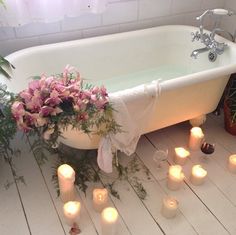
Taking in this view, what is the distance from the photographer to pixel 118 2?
2.17 m

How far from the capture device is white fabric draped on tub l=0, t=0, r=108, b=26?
181cm

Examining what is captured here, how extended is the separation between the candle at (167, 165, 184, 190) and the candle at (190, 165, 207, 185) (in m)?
0.08

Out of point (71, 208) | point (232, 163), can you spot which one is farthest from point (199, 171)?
point (71, 208)

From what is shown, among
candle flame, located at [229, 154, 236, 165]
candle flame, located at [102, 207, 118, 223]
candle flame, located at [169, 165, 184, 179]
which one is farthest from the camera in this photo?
candle flame, located at [229, 154, 236, 165]

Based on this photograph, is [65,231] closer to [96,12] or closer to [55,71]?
[55,71]

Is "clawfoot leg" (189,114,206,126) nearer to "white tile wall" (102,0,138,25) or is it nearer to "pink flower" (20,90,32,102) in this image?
"white tile wall" (102,0,138,25)

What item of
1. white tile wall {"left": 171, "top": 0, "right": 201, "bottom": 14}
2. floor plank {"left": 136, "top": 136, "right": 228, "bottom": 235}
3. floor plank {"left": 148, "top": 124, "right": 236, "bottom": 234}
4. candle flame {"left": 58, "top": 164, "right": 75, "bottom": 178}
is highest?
white tile wall {"left": 171, "top": 0, "right": 201, "bottom": 14}

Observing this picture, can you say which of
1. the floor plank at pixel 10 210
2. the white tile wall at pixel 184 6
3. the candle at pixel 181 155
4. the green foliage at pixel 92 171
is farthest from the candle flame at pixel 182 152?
the white tile wall at pixel 184 6

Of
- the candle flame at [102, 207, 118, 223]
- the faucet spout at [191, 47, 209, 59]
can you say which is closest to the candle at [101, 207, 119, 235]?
the candle flame at [102, 207, 118, 223]

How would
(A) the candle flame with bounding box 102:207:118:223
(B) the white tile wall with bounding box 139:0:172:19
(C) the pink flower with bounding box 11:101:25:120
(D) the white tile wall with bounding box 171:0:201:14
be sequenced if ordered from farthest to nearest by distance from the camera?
(D) the white tile wall with bounding box 171:0:201:14
(B) the white tile wall with bounding box 139:0:172:19
(A) the candle flame with bounding box 102:207:118:223
(C) the pink flower with bounding box 11:101:25:120

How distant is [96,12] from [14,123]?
965 millimetres

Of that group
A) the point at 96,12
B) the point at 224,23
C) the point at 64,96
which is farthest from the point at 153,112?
the point at 224,23

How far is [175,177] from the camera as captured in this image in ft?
5.73

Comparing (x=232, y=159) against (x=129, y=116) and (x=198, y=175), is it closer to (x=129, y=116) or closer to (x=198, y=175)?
(x=198, y=175)
